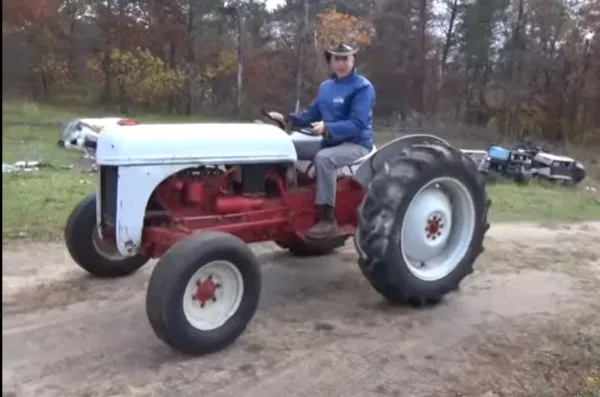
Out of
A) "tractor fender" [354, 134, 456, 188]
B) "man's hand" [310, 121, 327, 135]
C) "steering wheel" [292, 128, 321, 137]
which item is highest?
"man's hand" [310, 121, 327, 135]

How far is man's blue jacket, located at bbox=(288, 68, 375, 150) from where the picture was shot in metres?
5.20

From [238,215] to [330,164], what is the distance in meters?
0.72

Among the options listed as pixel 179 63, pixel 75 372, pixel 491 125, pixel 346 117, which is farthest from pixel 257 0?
pixel 75 372

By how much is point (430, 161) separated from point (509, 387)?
183 cm

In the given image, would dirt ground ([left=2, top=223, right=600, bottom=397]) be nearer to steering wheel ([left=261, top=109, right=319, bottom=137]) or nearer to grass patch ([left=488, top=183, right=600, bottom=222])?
steering wheel ([left=261, top=109, right=319, bottom=137])

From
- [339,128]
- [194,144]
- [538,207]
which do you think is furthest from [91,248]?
[538,207]

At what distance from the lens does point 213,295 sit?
4.23 m

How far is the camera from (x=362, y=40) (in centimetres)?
2770

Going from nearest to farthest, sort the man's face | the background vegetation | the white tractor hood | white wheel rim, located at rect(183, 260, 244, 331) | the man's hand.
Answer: white wheel rim, located at rect(183, 260, 244, 331), the white tractor hood, the man's hand, the man's face, the background vegetation

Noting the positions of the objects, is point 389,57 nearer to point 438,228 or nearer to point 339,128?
point 438,228

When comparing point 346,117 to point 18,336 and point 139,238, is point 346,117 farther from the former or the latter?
point 18,336

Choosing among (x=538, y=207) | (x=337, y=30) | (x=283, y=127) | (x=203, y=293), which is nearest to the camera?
(x=203, y=293)

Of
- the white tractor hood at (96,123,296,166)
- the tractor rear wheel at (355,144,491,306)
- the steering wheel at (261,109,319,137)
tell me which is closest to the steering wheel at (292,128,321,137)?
the steering wheel at (261,109,319,137)

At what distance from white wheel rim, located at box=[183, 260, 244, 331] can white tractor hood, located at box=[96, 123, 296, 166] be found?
722 millimetres
